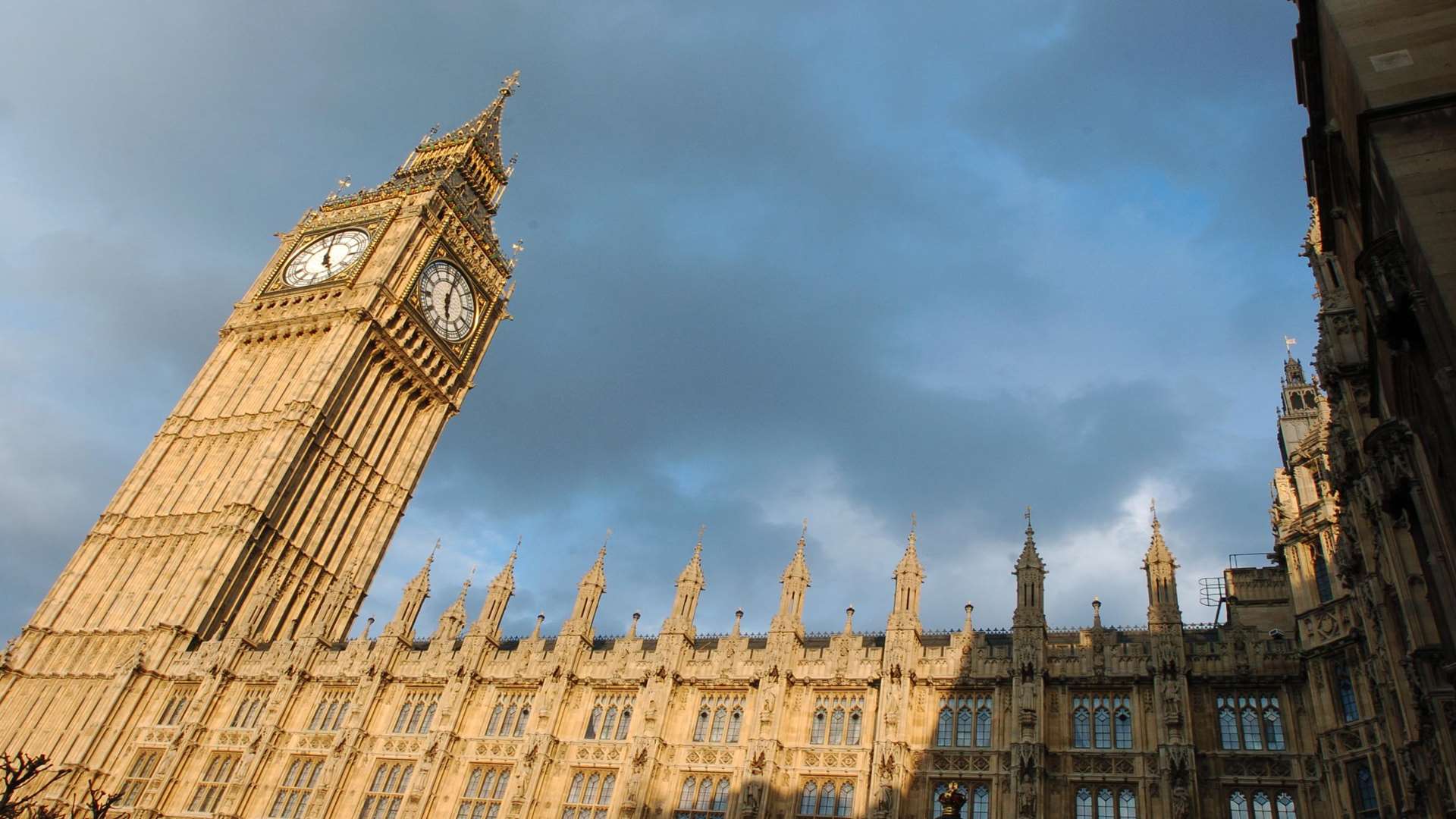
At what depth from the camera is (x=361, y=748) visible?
43.2m

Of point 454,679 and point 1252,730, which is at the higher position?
point 1252,730

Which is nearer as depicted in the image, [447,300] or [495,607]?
[495,607]

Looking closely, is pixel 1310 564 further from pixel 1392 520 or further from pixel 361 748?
pixel 361 748

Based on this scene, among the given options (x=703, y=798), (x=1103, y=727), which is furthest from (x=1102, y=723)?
(x=703, y=798)

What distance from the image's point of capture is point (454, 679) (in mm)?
43688

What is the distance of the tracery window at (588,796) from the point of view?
38.9m

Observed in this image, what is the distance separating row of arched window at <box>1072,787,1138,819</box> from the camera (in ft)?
107

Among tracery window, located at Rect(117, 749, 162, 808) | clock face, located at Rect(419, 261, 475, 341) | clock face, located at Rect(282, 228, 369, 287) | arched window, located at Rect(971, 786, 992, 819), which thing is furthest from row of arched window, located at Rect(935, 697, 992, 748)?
clock face, located at Rect(282, 228, 369, 287)

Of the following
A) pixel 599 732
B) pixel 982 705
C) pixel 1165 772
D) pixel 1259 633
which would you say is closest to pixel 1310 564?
pixel 1259 633

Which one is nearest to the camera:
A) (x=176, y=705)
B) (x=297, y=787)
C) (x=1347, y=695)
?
(x=1347, y=695)

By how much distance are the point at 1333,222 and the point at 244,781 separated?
147 ft

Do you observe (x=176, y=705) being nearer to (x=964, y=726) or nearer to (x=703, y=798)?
(x=703, y=798)

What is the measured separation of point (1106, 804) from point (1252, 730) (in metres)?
5.30

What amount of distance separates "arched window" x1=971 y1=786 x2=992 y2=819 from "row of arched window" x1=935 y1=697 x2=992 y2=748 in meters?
1.59
